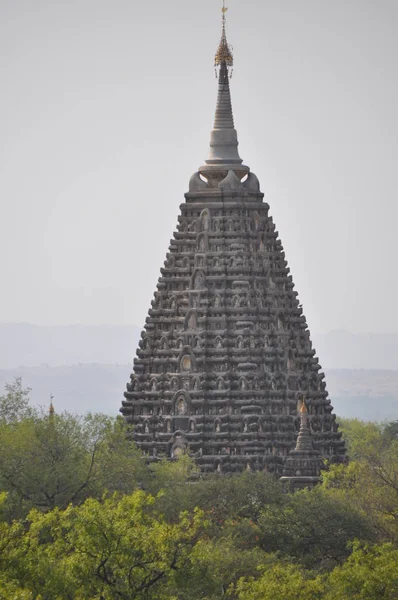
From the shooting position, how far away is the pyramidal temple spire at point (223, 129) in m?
124

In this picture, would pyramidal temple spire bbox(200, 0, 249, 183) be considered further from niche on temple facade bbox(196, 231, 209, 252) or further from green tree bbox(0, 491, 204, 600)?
green tree bbox(0, 491, 204, 600)

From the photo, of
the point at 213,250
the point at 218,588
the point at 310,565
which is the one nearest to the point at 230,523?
the point at 310,565

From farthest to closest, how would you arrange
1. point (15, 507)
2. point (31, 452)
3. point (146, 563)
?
1. point (31, 452)
2. point (15, 507)
3. point (146, 563)

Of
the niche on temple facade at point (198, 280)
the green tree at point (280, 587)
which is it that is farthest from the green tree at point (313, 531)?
the niche on temple facade at point (198, 280)

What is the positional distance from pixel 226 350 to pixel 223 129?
12051mm

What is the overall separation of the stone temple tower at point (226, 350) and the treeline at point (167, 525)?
10.9 ft

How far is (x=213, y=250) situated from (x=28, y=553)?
146ft

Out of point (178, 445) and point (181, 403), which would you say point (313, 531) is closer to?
point (178, 445)

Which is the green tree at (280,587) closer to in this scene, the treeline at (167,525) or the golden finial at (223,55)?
the treeline at (167,525)

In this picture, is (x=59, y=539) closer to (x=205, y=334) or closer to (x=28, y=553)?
(x=28, y=553)

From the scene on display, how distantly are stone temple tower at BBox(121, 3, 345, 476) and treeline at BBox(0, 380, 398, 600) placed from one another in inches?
131

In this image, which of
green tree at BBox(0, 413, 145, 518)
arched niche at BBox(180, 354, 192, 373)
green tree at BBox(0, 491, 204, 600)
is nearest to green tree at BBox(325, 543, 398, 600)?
green tree at BBox(0, 491, 204, 600)

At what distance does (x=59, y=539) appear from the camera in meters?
81.6

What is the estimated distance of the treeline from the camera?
258 ft
